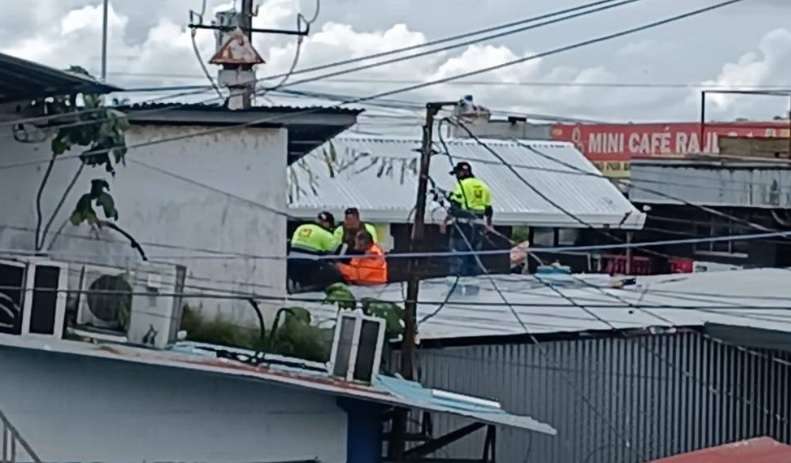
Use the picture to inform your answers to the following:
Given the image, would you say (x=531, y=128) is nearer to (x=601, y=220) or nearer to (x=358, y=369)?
(x=601, y=220)

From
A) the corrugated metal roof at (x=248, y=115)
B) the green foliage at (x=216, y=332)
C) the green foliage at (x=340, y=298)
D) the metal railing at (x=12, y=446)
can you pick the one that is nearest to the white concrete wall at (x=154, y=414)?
the metal railing at (x=12, y=446)

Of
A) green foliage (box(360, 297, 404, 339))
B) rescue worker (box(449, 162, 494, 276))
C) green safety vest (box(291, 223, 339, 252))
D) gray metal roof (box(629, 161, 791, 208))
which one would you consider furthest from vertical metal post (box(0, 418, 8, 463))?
gray metal roof (box(629, 161, 791, 208))

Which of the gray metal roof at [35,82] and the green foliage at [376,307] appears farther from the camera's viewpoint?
the green foliage at [376,307]

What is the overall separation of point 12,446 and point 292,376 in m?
2.09

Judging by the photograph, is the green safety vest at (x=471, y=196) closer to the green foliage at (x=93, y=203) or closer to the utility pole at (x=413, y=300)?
the utility pole at (x=413, y=300)

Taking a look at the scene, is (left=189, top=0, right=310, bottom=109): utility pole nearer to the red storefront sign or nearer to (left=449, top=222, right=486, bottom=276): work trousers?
(left=449, top=222, right=486, bottom=276): work trousers

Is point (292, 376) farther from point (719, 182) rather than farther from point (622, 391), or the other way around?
point (719, 182)

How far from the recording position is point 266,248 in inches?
559

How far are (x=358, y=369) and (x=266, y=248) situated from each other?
2.86 m

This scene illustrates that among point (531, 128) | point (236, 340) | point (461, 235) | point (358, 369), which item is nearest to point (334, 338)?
point (358, 369)

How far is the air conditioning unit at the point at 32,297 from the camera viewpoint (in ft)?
34.2

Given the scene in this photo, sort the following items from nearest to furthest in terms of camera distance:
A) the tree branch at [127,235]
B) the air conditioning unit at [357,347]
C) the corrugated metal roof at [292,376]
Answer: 1. the corrugated metal roof at [292,376]
2. the air conditioning unit at [357,347]
3. the tree branch at [127,235]

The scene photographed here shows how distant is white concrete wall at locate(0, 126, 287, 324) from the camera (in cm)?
1341

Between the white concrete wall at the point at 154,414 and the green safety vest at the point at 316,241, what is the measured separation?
3479 mm
